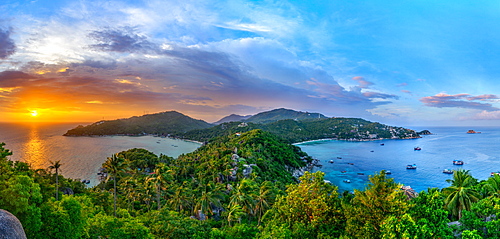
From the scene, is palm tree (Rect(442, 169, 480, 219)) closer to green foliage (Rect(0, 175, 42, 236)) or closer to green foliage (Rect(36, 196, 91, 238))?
green foliage (Rect(36, 196, 91, 238))

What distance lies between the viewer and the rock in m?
9.44

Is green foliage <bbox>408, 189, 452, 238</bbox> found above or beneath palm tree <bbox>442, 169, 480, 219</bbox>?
above

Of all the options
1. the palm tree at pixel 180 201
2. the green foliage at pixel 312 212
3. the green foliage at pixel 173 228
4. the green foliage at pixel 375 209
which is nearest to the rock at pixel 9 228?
the green foliage at pixel 173 228

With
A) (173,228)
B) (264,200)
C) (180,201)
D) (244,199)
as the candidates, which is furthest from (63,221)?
(264,200)

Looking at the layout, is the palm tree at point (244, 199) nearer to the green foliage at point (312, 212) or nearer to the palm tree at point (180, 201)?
the palm tree at point (180, 201)

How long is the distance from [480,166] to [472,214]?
335 ft

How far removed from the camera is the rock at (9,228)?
944 centimetres

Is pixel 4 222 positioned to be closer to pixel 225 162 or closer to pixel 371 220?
pixel 371 220

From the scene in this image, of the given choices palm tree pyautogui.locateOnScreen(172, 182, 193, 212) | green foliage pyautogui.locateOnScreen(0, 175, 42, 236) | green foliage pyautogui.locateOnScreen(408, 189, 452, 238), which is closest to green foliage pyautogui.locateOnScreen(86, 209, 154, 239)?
green foliage pyautogui.locateOnScreen(0, 175, 42, 236)

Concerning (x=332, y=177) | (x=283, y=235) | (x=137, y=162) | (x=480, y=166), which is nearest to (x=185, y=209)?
(x=283, y=235)

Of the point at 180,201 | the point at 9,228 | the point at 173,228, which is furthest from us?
the point at 180,201

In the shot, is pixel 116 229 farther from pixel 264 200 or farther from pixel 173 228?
pixel 264 200

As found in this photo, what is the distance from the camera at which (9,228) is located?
975 cm

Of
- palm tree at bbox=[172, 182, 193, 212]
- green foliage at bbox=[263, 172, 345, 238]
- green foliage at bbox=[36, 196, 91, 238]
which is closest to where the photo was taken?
green foliage at bbox=[36, 196, 91, 238]
